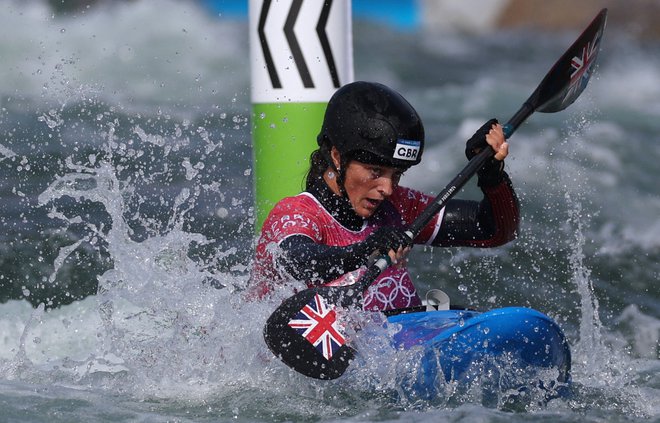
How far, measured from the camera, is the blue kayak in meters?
3.20

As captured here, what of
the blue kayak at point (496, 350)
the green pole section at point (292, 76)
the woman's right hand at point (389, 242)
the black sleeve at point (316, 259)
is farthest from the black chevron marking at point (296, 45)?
the blue kayak at point (496, 350)

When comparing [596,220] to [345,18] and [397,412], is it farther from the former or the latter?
[397,412]

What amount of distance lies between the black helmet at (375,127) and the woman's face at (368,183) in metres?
0.03

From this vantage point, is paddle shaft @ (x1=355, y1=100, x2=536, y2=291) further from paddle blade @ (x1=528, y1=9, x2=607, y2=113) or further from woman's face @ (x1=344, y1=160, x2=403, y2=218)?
paddle blade @ (x1=528, y1=9, x2=607, y2=113)

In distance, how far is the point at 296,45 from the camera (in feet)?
14.4

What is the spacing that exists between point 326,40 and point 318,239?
110 cm

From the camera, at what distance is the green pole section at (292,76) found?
438 centimetres

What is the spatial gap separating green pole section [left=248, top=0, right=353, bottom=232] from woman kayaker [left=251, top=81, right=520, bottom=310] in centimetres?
67

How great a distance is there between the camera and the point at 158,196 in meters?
6.21

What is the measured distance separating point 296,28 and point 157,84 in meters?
7.41

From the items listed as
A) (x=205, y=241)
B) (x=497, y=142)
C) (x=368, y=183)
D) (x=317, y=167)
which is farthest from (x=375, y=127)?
(x=205, y=241)

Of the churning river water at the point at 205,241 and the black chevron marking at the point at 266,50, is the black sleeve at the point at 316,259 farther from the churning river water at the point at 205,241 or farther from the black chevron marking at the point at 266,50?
the black chevron marking at the point at 266,50

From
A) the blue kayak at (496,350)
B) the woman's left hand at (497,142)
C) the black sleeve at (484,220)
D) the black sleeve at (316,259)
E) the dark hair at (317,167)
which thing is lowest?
the blue kayak at (496,350)

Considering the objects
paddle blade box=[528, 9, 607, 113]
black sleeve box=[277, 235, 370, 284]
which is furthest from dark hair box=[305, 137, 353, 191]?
paddle blade box=[528, 9, 607, 113]
